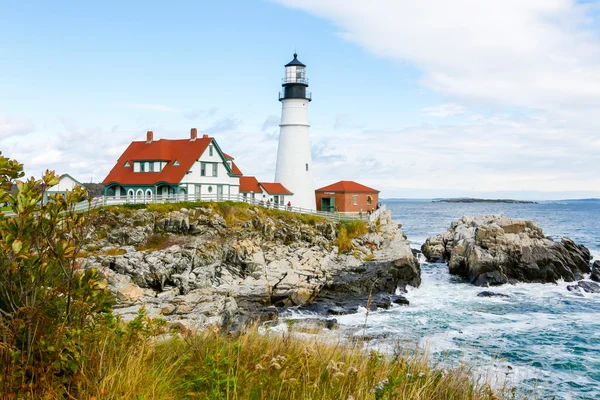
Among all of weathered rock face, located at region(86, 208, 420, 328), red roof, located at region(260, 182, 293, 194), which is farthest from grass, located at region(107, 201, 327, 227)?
red roof, located at region(260, 182, 293, 194)

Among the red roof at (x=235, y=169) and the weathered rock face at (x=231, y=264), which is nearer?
the weathered rock face at (x=231, y=264)

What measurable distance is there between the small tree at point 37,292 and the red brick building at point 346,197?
123 ft

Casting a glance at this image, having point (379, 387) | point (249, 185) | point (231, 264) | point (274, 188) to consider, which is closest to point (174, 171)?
point (249, 185)

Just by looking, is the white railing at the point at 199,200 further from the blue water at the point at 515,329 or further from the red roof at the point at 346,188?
the blue water at the point at 515,329

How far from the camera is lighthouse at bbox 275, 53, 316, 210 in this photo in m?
38.8

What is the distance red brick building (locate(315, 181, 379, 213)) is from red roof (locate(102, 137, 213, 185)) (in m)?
12.7

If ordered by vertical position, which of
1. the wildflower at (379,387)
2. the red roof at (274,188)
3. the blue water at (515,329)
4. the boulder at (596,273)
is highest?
the red roof at (274,188)

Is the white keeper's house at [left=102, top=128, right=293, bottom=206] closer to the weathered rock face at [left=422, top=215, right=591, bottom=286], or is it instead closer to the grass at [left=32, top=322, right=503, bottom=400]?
the weathered rock face at [left=422, top=215, right=591, bottom=286]

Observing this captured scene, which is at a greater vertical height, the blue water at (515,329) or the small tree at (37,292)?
the small tree at (37,292)

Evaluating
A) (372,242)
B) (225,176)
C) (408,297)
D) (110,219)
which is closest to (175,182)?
(225,176)

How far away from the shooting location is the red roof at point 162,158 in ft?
109

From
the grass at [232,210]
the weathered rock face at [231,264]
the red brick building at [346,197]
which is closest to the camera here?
the weathered rock face at [231,264]

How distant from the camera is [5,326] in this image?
4.00 meters

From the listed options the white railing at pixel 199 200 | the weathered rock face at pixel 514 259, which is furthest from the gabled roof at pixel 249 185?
the weathered rock face at pixel 514 259
